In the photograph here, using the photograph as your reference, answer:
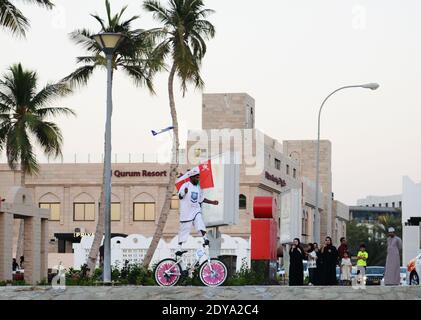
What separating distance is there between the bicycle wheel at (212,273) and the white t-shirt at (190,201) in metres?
3.03

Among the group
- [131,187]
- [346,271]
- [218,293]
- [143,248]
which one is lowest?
[218,293]

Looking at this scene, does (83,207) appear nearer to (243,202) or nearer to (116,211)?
(116,211)

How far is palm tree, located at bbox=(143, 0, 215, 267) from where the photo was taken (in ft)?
174

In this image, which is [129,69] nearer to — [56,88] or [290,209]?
[56,88]

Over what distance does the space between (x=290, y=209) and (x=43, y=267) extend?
1309cm

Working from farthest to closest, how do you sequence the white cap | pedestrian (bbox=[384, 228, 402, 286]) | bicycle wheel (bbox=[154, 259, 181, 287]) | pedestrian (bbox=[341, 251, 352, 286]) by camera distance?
pedestrian (bbox=[341, 251, 352, 286]), pedestrian (bbox=[384, 228, 402, 286]), the white cap, bicycle wheel (bbox=[154, 259, 181, 287])

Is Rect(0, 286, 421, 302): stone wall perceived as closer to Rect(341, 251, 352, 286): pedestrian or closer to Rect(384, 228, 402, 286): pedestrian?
Rect(384, 228, 402, 286): pedestrian

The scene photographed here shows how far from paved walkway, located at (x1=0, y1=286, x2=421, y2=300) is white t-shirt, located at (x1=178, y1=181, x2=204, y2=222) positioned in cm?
617

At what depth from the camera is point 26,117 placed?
58906 mm

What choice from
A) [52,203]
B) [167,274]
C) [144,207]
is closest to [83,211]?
[52,203]

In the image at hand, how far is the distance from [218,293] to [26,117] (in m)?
37.4

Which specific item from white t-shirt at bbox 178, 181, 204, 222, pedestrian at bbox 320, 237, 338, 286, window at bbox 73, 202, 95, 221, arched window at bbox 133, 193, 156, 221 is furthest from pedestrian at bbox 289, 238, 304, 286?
window at bbox 73, 202, 95, 221

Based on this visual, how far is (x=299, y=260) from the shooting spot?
30.5m
